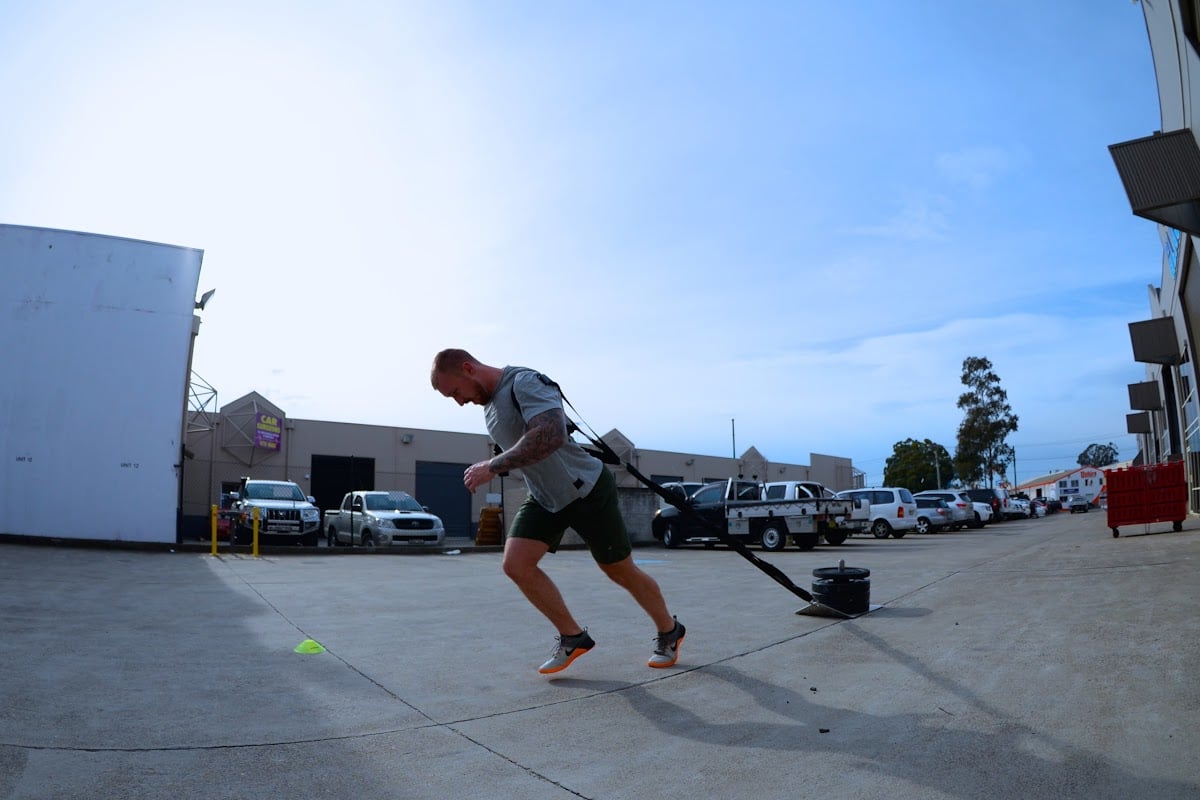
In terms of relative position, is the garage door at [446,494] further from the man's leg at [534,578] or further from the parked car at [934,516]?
the man's leg at [534,578]

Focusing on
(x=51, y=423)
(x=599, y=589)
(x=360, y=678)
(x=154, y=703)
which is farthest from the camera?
(x=51, y=423)

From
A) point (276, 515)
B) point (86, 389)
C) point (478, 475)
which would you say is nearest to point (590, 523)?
point (478, 475)

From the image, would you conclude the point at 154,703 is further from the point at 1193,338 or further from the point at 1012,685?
the point at 1193,338

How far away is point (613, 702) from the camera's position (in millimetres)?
3766

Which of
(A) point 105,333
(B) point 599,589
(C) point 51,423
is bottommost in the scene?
(B) point 599,589

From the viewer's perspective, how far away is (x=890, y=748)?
2.98 metres

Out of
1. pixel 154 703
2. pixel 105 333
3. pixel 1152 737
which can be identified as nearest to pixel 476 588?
pixel 154 703

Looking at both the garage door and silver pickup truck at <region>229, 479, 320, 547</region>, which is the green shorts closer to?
silver pickup truck at <region>229, 479, 320, 547</region>

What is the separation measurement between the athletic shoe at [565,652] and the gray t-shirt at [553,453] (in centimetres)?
73

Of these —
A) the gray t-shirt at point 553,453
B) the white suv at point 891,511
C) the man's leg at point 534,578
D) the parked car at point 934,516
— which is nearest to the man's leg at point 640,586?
the man's leg at point 534,578

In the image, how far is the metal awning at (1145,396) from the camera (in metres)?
34.8

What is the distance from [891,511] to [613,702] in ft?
80.3

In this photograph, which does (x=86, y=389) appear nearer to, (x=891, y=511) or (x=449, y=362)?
(x=449, y=362)

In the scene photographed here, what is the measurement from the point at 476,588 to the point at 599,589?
129 centimetres
